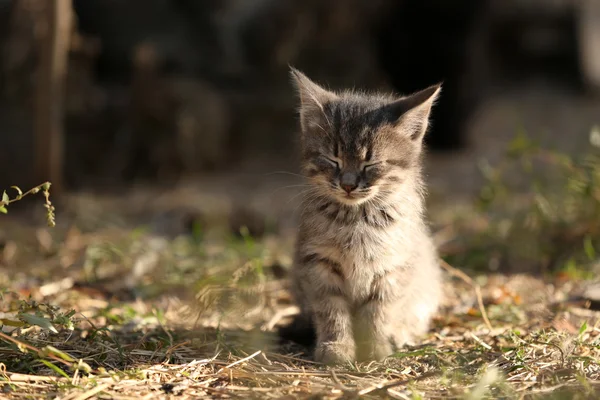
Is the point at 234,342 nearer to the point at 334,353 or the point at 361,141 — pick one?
the point at 334,353

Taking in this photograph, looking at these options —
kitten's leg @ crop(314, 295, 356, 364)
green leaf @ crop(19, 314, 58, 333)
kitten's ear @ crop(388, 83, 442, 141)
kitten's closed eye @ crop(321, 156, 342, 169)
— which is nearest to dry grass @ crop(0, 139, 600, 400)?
green leaf @ crop(19, 314, 58, 333)

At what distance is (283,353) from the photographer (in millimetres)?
3340

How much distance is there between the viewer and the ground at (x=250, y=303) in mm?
2762

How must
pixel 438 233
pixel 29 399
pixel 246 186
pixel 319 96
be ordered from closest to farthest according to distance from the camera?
1. pixel 29 399
2. pixel 319 96
3. pixel 438 233
4. pixel 246 186

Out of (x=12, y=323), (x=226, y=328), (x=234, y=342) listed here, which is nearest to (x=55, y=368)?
(x=12, y=323)

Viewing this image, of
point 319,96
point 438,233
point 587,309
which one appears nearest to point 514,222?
point 438,233

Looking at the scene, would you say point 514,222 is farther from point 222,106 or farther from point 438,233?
point 222,106

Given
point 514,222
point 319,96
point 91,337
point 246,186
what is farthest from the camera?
point 246,186

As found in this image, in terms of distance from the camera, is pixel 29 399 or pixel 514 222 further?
pixel 514 222

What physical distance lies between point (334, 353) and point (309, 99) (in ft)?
4.19

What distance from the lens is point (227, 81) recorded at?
859 cm

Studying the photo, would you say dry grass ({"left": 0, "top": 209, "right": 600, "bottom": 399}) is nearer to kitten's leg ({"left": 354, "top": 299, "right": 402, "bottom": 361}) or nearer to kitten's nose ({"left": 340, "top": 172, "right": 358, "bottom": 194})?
kitten's leg ({"left": 354, "top": 299, "right": 402, "bottom": 361})

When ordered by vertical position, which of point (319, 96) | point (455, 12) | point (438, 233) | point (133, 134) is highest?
point (455, 12)

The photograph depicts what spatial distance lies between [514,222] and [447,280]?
82 cm
